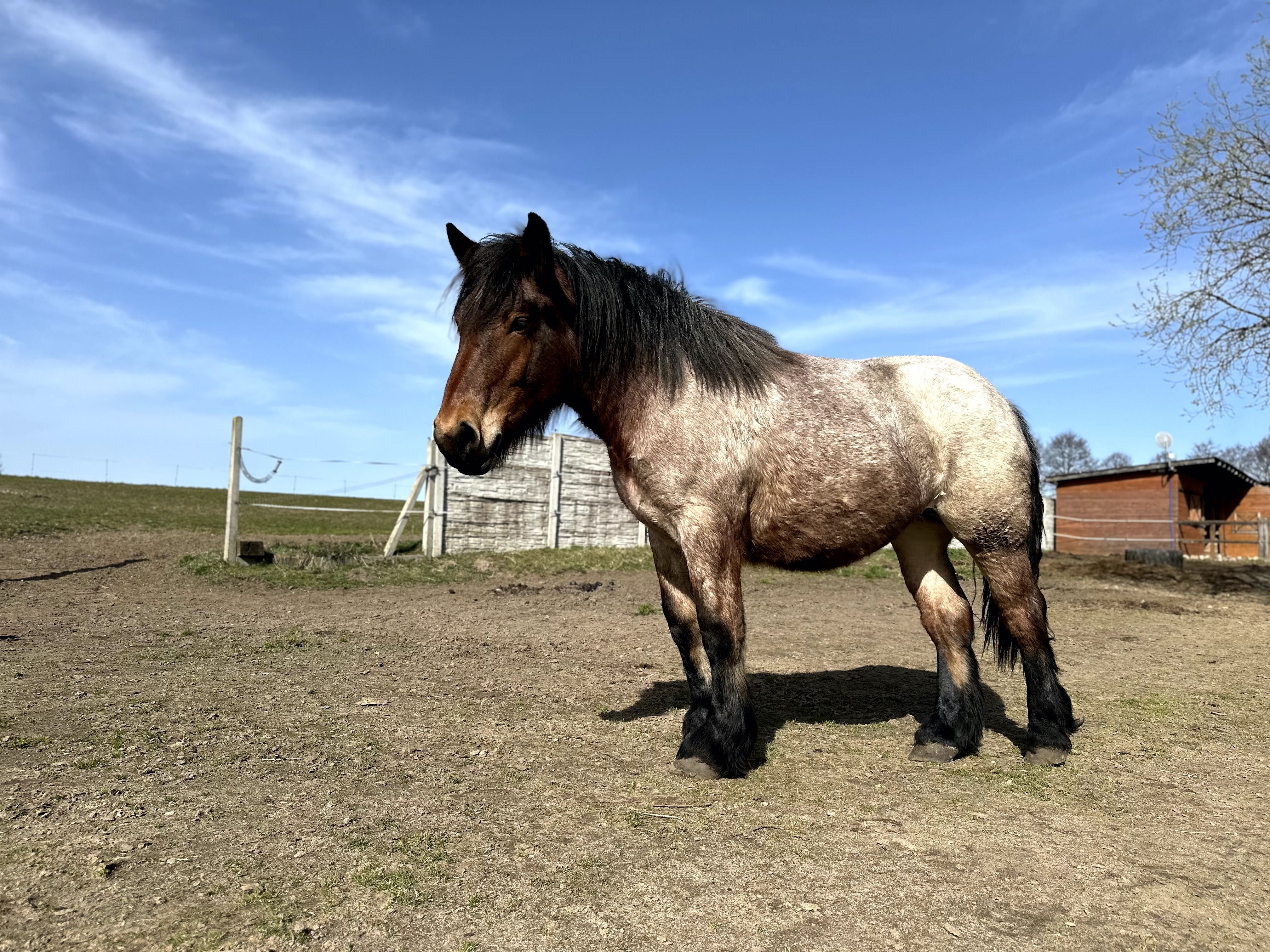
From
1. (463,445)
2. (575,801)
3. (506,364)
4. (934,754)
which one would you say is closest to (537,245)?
(506,364)

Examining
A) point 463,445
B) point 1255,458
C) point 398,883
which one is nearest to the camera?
point 398,883

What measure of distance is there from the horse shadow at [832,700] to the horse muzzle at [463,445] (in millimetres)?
2135

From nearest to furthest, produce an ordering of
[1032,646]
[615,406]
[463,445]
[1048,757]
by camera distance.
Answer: [463,445]
[615,406]
[1048,757]
[1032,646]

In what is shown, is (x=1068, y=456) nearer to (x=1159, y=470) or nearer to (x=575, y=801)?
(x=1159, y=470)

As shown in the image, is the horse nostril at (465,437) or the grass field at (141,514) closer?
the horse nostril at (465,437)

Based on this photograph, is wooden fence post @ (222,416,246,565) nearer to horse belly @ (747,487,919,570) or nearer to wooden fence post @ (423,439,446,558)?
wooden fence post @ (423,439,446,558)

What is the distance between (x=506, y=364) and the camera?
3.72 metres

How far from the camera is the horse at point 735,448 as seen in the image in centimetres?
376

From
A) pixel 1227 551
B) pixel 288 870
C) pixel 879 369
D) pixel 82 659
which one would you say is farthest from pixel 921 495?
pixel 1227 551

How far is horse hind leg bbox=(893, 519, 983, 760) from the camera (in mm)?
4414

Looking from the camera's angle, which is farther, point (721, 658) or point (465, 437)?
point (721, 658)

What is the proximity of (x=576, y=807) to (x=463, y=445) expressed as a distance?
5.49ft

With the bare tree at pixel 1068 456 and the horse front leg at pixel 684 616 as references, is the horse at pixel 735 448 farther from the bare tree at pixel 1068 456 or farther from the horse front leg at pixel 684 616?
the bare tree at pixel 1068 456

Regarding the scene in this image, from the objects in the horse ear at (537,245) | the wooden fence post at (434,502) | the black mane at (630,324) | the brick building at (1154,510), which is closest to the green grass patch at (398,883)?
the black mane at (630,324)
